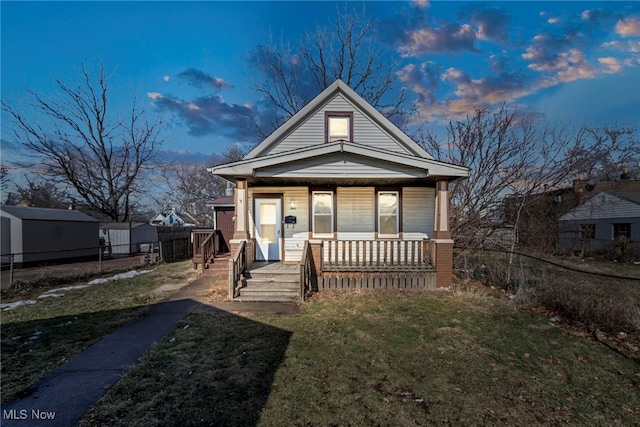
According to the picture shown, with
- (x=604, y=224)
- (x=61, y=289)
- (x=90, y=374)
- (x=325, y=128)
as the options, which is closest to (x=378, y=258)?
(x=325, y=128)

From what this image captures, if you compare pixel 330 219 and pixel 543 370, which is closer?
pixel 543 370

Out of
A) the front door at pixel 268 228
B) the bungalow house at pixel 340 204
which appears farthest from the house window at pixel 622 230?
the front door at pixel 268 228

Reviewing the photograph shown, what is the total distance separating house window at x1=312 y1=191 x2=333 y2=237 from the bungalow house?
4 centimetres

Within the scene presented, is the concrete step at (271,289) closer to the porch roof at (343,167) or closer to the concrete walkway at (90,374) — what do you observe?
the concrete walkway at (90,374)

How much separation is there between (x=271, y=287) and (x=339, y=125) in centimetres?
661

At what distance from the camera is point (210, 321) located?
593 centimetres

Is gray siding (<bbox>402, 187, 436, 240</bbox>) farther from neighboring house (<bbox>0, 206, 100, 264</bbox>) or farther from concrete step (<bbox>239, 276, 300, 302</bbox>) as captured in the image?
neighboring house (<bbox>0, 206, 100, 264</bbox>)

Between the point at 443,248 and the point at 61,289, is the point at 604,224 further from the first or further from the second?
the point at 61,289

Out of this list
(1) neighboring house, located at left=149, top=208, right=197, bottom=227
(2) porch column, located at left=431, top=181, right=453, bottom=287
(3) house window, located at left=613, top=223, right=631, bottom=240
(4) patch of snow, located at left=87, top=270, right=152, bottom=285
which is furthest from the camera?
(1) neighboring house, located at left=149, top=208, right=197, bottom=227

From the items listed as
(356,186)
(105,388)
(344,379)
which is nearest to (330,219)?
(356,186)

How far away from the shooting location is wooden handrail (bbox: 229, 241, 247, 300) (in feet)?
24.1

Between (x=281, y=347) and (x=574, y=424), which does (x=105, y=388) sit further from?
(x=574, y=424)

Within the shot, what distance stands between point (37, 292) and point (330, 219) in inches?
368

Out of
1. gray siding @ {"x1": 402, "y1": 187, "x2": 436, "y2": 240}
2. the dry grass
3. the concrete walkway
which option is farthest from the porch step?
gray siding @ {"x1": 402, "y1": 187, "x2": 436, "y2": 240}
